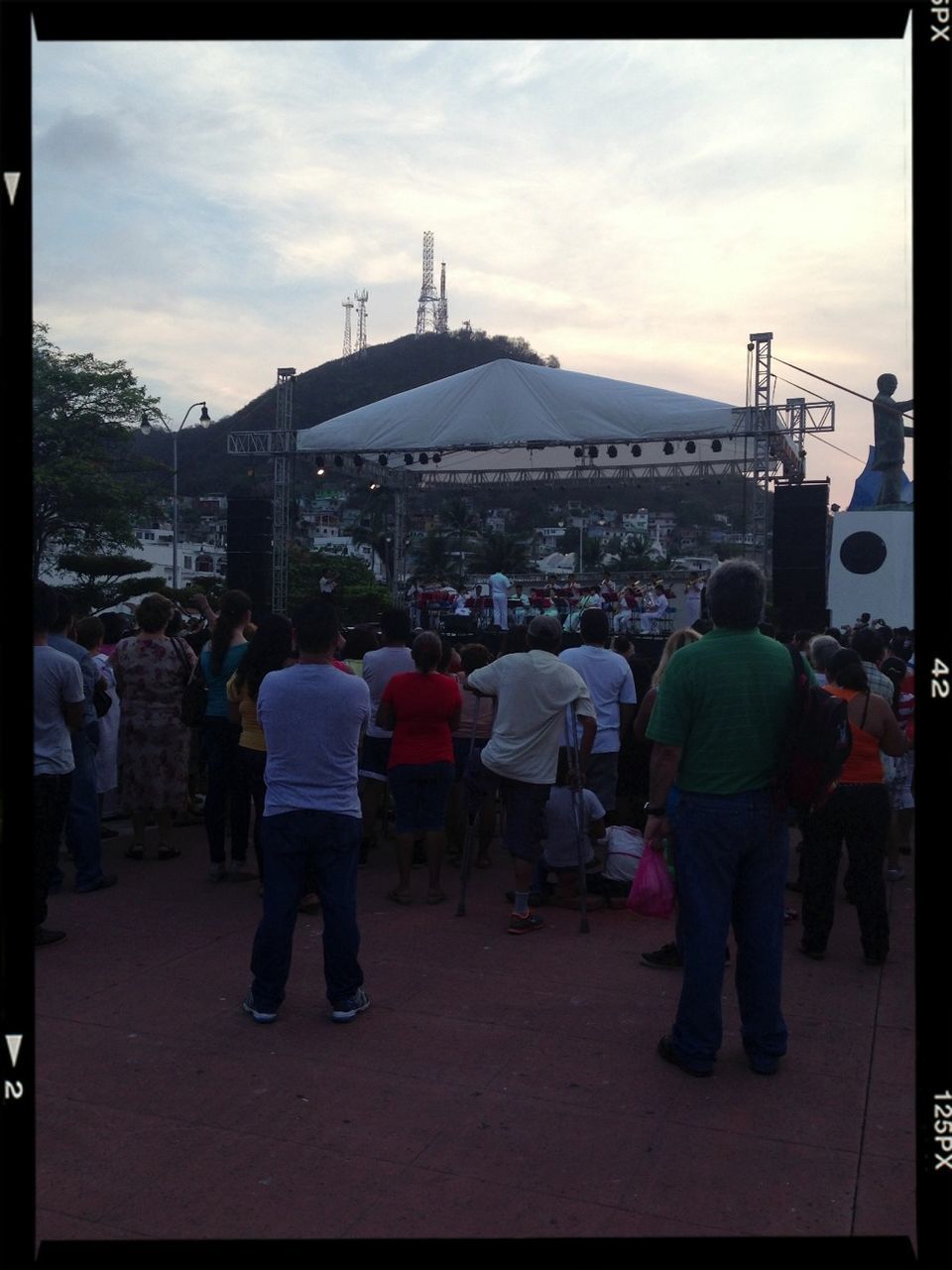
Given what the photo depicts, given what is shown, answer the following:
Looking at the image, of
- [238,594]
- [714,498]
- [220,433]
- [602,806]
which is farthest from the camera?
[714,498]

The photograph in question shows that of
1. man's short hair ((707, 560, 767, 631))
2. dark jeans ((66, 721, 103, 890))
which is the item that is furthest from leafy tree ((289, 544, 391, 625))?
man's short hair ((707, 560, 767, 631))

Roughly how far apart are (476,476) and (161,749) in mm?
20569

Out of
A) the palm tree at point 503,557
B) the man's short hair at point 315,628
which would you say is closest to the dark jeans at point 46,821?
the man's short hair at point 315,628

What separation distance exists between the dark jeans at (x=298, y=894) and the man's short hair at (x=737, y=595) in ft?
5.73

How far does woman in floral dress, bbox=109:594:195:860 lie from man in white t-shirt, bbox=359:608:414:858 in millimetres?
1239

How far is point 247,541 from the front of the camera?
15.9m

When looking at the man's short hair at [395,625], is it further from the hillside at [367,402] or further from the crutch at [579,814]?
the hillside at [367,402]

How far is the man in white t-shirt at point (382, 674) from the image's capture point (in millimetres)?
6715

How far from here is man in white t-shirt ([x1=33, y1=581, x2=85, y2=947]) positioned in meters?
5.10

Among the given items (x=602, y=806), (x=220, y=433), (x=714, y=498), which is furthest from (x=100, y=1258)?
(x=714, y=498)

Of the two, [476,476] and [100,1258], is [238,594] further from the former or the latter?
[476,476]

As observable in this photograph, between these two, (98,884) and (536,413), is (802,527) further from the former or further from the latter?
(98,884)

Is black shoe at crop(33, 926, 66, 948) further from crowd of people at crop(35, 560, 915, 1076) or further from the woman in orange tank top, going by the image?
the woman in orange tank top

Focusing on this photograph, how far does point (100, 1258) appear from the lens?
7.25 ft
